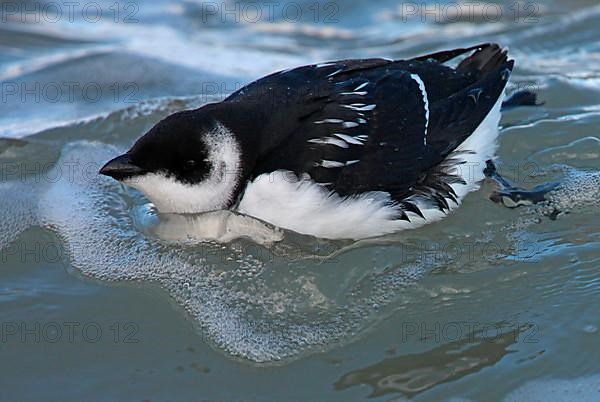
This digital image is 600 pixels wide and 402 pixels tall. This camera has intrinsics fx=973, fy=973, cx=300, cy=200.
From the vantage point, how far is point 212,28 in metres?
8.52

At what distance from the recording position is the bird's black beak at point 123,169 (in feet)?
14.9

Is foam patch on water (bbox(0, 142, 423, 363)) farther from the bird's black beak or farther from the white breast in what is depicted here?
the bird's black beak

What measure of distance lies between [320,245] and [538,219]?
1154 mm

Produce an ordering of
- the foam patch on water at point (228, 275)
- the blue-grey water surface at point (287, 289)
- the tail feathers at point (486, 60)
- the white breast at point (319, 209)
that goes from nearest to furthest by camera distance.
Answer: the blue-grey water surface at point (287, 289)
the foam patch on water at point (228, 275)
the white breast at point (319, 209)
the tail feathers at point (486, 60)

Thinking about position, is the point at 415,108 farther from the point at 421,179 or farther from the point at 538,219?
the point at 538,219

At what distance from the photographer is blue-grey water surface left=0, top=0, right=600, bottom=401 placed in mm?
3926

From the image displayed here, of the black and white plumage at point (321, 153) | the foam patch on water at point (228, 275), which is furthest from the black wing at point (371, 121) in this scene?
the foam patch on water at point (228, 275)

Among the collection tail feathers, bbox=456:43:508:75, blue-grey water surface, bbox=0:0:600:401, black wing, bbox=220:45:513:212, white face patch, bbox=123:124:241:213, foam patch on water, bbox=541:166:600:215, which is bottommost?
blue-grey water surface, bbox=0:0:600:401

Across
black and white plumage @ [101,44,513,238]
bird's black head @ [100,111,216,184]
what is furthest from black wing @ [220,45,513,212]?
bird's black head @ [100,111,216,184]

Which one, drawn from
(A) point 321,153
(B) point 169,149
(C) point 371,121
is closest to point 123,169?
(B) point 169,149

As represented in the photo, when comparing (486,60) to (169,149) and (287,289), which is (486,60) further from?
(169,149)

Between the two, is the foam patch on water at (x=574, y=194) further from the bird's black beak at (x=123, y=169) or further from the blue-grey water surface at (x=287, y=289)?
the bird's black beak at (x=123, y=169)

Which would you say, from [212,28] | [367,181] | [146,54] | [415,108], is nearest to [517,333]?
[367,181]

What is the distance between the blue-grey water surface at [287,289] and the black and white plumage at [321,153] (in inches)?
9.1
